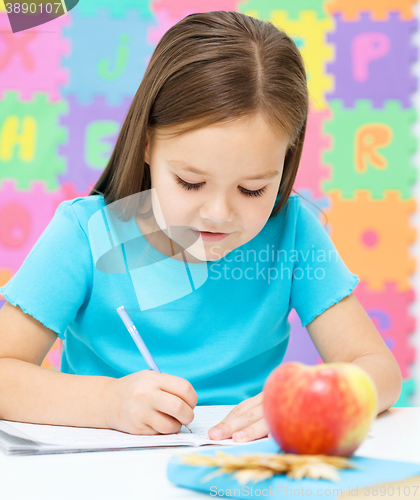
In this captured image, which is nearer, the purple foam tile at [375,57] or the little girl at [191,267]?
the little girl at [191,267]

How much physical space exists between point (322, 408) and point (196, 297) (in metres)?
0.49

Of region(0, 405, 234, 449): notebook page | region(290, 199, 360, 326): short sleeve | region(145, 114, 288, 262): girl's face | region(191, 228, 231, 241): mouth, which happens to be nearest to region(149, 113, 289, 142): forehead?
region(145, 114, 288, 262): girl's face

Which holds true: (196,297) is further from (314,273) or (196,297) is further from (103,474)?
(103,474)

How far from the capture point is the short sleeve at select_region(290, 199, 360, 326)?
78cm

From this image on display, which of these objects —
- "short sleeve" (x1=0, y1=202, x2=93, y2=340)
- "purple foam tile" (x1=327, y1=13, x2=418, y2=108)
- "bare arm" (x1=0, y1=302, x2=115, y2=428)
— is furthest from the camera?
"purple foam tile" (x1=327, y1=13, x2=418, y2=108)

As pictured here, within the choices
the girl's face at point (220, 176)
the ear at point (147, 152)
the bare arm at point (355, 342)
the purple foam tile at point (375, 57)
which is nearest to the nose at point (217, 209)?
the girl's face at point (220, 176)

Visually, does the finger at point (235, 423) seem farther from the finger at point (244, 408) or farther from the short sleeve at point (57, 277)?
the short sleeve at point (57, 277)

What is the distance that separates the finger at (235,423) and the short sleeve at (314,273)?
276 mm

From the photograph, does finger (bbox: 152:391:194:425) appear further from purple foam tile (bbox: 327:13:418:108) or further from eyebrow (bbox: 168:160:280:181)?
purple foam tile (bbox: 327:13:418:108)

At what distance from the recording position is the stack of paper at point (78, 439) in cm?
44

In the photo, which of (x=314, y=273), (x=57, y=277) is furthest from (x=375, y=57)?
(x=57, y=277)

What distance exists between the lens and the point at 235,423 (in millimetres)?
517

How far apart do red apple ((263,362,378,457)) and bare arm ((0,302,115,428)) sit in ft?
0.89

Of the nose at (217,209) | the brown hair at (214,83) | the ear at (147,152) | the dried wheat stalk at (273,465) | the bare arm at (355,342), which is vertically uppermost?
the brown hair at (214,83)
